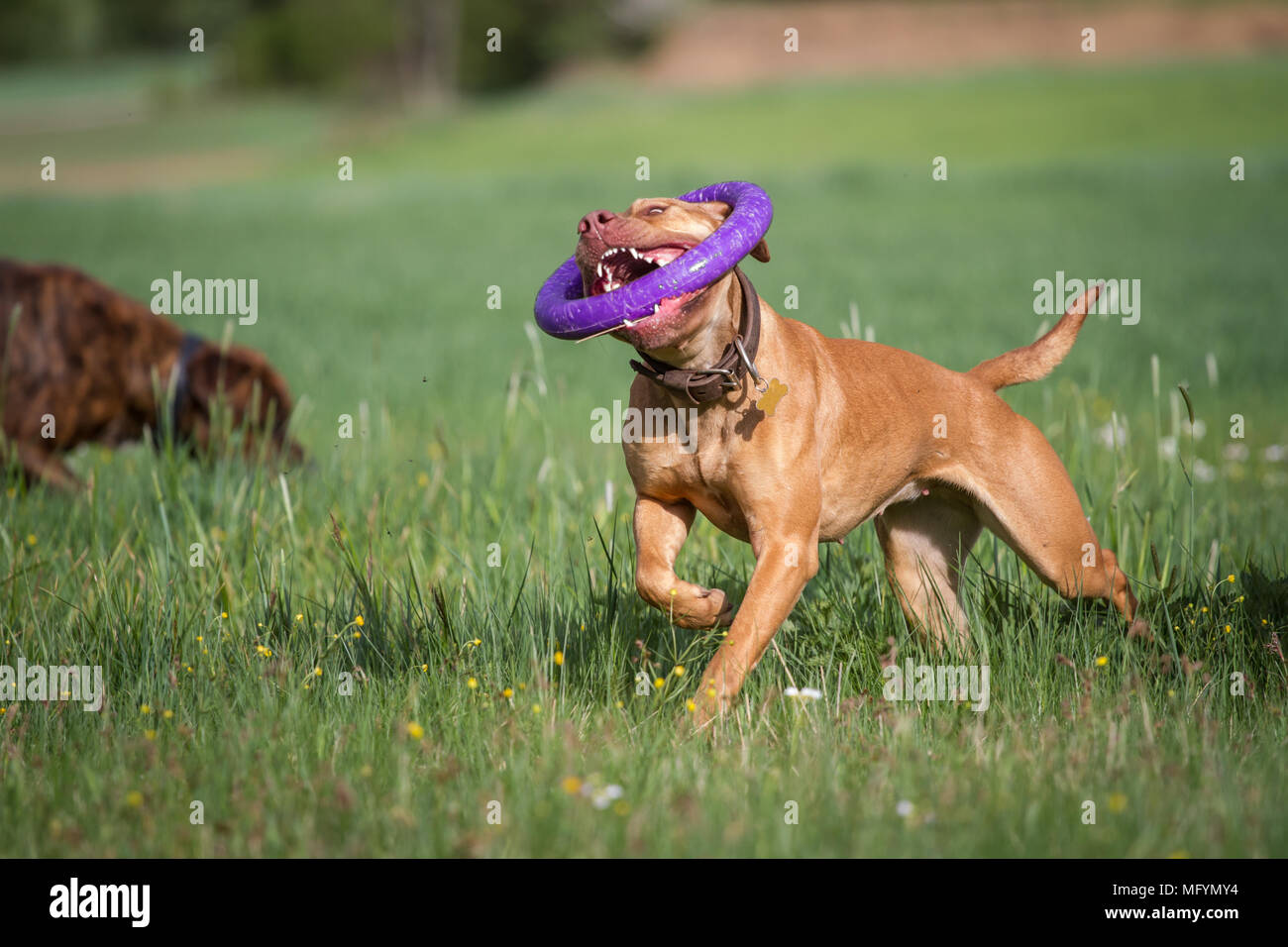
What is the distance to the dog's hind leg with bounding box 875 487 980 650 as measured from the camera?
14.8ft

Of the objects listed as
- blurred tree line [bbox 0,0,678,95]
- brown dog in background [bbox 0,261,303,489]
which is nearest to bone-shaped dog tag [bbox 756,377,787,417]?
brown dog in background [bbox 0,261,303,489]

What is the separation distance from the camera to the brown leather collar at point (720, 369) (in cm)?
346

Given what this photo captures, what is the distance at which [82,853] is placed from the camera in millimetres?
2850

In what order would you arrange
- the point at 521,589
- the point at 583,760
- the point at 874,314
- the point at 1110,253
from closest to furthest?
the point at 583,760
the point at 521,589
the point at 874,314
the point at 1110,253

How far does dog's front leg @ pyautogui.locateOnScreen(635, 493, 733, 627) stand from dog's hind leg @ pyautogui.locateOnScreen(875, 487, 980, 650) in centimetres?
109

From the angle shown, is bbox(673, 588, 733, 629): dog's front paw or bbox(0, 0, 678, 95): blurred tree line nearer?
bbox(673, 588, 733, 629): dog's front paw

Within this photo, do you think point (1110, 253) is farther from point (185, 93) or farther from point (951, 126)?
point (185, 93)

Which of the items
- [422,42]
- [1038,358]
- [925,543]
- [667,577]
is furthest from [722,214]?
[422,42]

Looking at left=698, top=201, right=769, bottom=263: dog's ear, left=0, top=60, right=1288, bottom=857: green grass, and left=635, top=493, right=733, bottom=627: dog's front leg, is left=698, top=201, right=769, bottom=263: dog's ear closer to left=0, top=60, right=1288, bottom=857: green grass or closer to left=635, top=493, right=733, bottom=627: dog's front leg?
left=635, top=493, right=733, bottom=627: dog's front leg

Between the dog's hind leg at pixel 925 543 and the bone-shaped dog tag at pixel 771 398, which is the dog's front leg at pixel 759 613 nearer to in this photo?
the bone-shaped dog tag at pixel 771 398

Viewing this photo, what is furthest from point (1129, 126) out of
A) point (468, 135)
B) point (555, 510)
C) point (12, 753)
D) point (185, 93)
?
point (185, 93)

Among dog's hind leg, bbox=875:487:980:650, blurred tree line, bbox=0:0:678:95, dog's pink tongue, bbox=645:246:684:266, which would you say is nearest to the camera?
dog's pink tongue, bbox=645:246:684:266

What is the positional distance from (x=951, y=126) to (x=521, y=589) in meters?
35.0
